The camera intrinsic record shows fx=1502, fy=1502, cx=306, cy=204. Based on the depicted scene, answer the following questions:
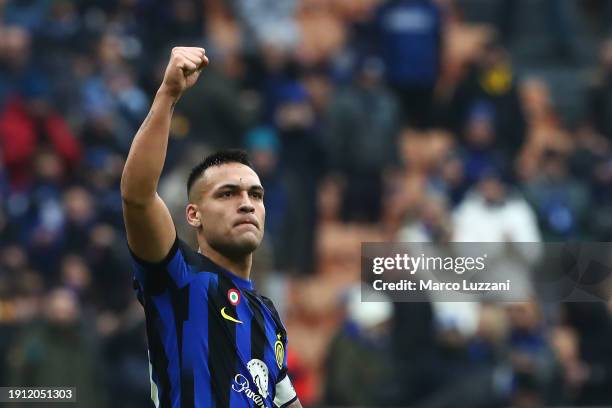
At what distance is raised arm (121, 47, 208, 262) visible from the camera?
5.53 m

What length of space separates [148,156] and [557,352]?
741 cm

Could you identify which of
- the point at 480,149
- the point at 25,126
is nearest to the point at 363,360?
the point at 480,149

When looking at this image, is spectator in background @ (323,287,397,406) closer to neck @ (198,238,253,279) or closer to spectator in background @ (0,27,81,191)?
spectator in background @ (0,27,81,191)

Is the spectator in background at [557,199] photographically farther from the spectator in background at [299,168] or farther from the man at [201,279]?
the man at [201,279]

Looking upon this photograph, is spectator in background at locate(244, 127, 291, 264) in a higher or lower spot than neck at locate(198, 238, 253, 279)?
higher

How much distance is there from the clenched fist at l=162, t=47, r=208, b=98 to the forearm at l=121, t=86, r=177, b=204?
0.04 meters

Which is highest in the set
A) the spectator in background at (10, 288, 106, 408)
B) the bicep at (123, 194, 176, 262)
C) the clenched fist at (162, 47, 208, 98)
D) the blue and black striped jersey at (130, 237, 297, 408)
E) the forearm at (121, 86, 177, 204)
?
the spectator in background at (10, 288, 106, 408)

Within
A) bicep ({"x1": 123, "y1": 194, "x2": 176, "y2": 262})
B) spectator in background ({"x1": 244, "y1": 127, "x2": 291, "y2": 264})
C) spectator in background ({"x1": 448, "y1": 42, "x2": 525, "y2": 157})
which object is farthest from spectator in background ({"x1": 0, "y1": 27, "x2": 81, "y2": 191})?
bicep ({"x1": 123, "y1": 194, "x2": 176, "y2": 262})

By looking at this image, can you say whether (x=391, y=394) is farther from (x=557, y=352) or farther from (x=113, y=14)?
(x=113, y=14)

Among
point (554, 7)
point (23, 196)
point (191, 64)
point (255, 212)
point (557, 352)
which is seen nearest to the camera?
Result: point (191, 64)

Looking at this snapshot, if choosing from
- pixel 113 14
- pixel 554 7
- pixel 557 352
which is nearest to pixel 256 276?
pixel 557 352

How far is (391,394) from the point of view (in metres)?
12.2

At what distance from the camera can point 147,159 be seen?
5.52 metres

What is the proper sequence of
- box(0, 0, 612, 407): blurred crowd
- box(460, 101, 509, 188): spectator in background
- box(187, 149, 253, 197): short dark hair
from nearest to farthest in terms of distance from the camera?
1. box(187, 149, 253, 197): short dark hair
2. box(0, 0, 612, 407): blurred crowd
3. box(460, 101, 509, 188): spectator in background
